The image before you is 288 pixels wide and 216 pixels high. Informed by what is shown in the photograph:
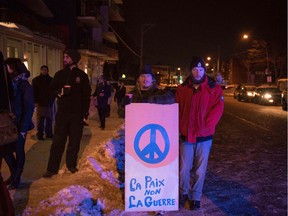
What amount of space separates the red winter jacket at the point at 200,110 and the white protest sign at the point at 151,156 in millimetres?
263

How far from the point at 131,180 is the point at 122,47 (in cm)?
7496

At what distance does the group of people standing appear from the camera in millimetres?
5137

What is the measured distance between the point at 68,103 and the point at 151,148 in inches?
89.4

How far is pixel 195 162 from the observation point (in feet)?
17.5

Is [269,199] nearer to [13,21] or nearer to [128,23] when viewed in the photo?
[13,21]

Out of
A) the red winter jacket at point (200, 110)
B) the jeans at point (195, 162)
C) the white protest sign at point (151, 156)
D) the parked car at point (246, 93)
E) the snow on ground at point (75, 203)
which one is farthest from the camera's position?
the parked car at point (246, 93)

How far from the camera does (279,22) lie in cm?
5381

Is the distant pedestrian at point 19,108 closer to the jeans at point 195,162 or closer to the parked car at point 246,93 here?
the jeans at point 195,162

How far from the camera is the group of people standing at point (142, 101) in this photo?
5137 mm

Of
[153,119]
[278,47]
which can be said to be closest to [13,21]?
→ [153,119]

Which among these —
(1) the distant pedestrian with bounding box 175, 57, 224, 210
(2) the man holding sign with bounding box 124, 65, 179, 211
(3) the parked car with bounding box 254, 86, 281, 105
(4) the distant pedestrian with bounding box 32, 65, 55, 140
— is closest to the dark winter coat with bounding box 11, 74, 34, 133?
(2) the man holding sign with bounding box 124, 65, 179, 211

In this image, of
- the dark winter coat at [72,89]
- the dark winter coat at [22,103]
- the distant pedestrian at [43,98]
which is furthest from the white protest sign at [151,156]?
the distant pedestrian at [43,98]

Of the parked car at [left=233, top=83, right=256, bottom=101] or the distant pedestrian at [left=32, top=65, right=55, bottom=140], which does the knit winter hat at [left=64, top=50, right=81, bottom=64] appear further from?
the parked car at [left=233, top=83, right=256, bottom=101]

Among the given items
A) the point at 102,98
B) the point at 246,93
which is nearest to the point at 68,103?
the point at 102,98
